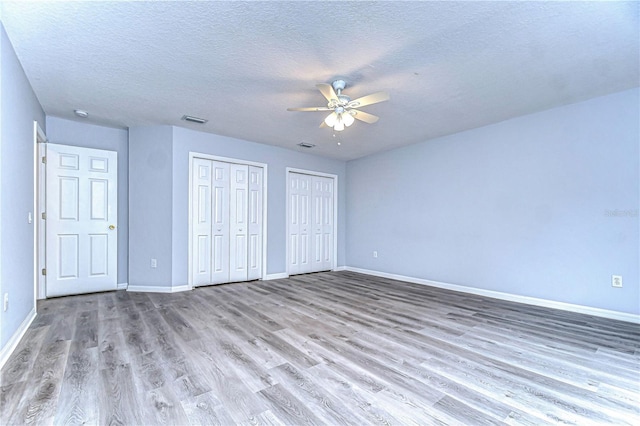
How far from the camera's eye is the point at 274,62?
2.55m

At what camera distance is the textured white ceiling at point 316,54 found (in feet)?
6.42

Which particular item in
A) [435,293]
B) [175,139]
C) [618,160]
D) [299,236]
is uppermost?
[175,139]

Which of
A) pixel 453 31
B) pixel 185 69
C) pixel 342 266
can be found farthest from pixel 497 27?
pixel 342 266

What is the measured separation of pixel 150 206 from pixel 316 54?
11.1 feet

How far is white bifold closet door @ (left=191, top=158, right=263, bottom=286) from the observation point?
178 inches

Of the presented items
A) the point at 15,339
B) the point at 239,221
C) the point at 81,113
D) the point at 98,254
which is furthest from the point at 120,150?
the point at 15,339

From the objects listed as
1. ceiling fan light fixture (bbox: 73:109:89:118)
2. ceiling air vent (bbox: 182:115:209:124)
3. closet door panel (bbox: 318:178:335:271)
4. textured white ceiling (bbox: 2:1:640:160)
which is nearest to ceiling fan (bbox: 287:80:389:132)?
textured white ceiling (bbox: 2:1:640:160)

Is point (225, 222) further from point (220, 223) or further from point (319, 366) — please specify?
point (319, 366)

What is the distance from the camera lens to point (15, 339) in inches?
92.4

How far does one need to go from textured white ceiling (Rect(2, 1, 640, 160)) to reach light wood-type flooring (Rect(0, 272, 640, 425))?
247 centimetres

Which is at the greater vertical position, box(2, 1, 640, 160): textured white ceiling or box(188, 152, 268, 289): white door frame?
box(2, 1, 640, 160): textured white ceiling

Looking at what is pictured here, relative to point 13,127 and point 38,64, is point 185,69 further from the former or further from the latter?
point 13,127

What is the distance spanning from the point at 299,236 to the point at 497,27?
4449 mm

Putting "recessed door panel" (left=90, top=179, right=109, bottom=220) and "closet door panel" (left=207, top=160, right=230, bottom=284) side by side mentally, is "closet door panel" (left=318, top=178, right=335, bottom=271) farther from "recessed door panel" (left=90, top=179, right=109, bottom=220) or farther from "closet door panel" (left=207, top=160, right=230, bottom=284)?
"recessed door panel" (left=90, top=179, right=109, bottom=220)
